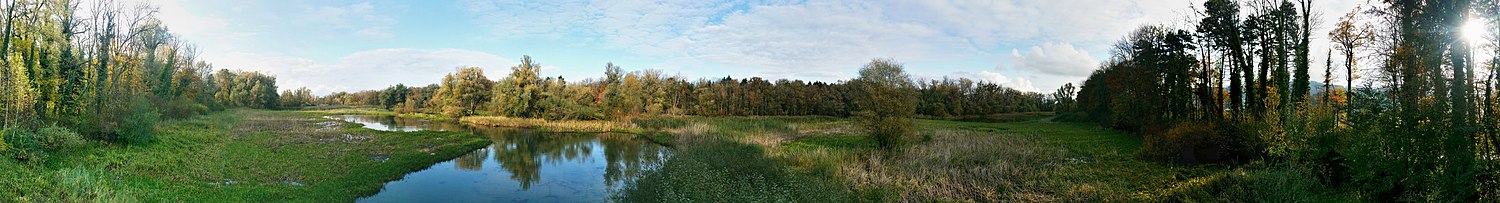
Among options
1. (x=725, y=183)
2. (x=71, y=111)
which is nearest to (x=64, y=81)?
(x=71, y=111)

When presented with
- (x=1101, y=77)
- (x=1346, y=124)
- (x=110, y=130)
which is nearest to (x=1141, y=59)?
(x=1101, y=77)

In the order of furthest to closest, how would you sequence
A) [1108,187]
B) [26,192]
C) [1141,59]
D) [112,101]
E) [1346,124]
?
[1141,59]
[112,101]
[1108,187]
[1346,124]
[26,192]

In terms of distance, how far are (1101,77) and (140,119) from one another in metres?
46.4

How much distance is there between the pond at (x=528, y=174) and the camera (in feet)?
46.0

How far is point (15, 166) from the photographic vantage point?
1069cm

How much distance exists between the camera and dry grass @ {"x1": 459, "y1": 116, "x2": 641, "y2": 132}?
37.2 metres

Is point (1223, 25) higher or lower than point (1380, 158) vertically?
higher

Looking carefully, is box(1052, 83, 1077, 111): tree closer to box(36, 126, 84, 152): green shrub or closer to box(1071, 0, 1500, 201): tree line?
box(1071, 0, 1500, 201): tree line

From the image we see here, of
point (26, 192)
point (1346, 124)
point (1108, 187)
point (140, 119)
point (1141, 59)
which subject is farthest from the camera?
point (1141, 59)

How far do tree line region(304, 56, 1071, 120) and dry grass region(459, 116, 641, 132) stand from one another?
3.26 ft

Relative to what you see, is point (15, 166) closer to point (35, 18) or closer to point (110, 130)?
point (110, 130)

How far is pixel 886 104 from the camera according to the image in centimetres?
1911

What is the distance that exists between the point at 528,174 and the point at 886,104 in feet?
35.3

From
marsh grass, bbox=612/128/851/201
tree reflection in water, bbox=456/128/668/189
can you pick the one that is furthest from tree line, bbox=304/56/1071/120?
marsh grass, bbox=612/128/851/201
